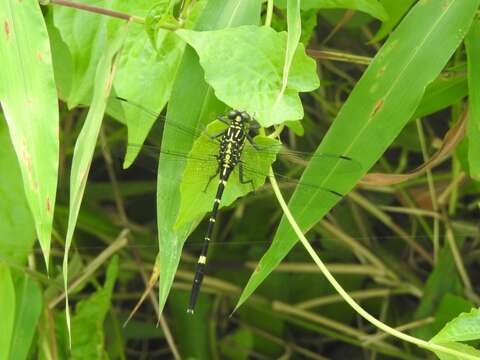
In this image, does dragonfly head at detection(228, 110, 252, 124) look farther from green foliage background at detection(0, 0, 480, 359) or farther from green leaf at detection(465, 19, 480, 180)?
green leaf at detection(465, 19, 480, 180)

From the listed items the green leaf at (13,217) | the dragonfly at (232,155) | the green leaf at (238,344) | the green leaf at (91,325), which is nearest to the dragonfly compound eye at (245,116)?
the dragonfly at (232,155)

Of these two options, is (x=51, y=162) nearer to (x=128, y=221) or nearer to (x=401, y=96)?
(x=401, y=96)

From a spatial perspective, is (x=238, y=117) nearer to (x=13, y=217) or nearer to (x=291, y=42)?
(x=291, y=42)

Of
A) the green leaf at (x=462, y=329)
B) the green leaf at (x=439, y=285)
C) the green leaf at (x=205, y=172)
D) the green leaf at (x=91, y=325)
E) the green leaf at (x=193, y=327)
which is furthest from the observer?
the green leaf at (x=193, y=327)

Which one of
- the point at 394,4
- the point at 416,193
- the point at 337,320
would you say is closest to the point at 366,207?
the point at 416,193

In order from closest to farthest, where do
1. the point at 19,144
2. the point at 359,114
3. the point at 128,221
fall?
the point at 19,144
the point at 359,114
the point at 128,221

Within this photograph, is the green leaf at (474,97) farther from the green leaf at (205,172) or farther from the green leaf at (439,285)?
the green leaf at (439,285)
